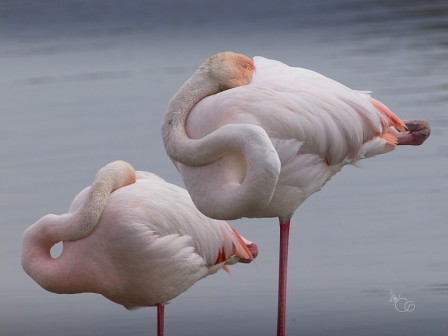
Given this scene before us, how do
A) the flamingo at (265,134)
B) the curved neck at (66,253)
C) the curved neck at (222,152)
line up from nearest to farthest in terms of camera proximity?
the curved neck at (222,152) < the flamingo at (265,134) < the curved neck at (66,253)

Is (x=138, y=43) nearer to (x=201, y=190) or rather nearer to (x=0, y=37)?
(x=0, y=37)

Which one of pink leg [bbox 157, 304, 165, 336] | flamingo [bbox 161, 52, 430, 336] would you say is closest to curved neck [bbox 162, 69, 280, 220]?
flamingo [bbox 161, 52, 430, 336]

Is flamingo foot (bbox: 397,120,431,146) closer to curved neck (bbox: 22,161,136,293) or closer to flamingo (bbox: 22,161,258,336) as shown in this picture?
flamingo (bbox: 22,161,258,336)

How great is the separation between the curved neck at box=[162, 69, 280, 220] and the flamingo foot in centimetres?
93

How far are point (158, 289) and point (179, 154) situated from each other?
907 mm

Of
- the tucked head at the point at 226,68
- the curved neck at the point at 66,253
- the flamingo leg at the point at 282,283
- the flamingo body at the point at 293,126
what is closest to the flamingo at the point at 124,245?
the curved neck at the point at 66,253

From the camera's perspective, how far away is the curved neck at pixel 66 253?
5.46 m

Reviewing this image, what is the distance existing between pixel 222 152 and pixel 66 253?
108cm

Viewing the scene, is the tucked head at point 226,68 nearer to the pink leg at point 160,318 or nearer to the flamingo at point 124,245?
the flamingo at point 124,245

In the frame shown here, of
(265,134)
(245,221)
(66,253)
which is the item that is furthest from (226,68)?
(245,221)

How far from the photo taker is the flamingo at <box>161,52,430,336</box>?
4707 mm

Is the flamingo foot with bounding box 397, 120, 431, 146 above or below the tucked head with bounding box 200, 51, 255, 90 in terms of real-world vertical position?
below

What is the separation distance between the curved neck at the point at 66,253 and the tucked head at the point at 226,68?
2.67 feet

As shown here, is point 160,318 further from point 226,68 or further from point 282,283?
point 226,68
